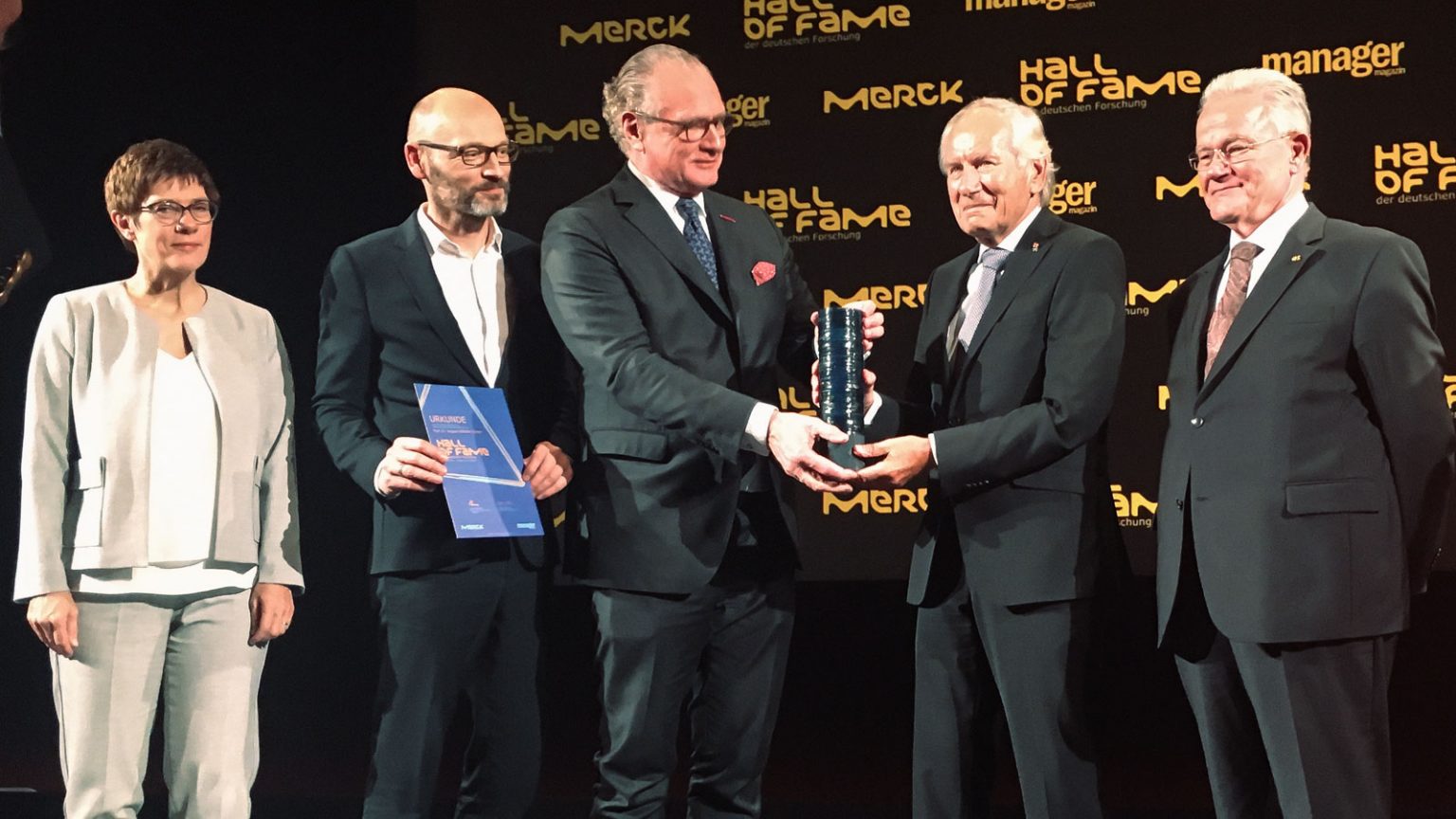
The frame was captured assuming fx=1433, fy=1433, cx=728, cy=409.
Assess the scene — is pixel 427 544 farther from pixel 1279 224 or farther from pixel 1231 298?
pixel 1279 224

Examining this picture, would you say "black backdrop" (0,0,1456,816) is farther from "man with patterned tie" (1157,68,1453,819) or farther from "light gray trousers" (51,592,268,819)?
"light gray trousers" (51,592,268,819)

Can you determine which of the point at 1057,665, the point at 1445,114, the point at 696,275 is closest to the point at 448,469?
the point at 696,275

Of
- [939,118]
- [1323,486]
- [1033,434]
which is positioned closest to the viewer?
[1323,486]

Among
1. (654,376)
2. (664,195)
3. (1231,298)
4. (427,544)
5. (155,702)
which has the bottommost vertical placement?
(155,702)

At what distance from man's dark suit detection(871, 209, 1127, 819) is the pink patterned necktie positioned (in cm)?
17

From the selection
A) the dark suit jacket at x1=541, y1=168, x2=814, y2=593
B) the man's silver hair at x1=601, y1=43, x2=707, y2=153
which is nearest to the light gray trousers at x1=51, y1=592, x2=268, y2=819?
the dark suit jacket at x1=541, y1=168, x2=814, y2=593

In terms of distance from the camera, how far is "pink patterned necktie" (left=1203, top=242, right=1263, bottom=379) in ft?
8.94

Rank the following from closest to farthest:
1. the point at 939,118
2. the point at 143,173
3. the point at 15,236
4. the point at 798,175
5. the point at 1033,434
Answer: the point at 1033,434
the point at 143,173
the point at 15,236
the point at 939,118
the point at 798,175

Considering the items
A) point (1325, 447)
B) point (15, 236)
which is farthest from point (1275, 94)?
point (15, 236)

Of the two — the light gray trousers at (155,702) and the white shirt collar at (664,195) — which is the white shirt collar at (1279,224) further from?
the light gray trousers at (155,702)

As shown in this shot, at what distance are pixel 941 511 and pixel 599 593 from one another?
2.31ft

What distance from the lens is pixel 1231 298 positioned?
2736 millimetres

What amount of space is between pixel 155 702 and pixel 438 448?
838 mm

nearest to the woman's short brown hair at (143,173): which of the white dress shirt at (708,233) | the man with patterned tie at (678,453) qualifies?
the man with patterned tie at (678,453)
